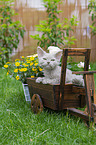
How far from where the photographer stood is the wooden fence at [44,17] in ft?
18.9

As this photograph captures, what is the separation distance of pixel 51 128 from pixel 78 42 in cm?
455

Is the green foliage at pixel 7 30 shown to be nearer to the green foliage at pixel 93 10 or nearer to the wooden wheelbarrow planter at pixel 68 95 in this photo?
the green foliage at pixel 93 10

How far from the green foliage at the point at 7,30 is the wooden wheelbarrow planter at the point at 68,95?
11.6ft

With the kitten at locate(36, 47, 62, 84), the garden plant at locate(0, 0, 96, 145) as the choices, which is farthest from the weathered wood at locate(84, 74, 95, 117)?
the kitten at locate(36, 47, 62, 84)

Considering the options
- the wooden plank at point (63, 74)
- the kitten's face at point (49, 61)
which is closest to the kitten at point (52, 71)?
the kitten's face at point (49, 61)

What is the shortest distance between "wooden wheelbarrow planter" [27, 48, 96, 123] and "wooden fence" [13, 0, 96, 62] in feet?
12.0

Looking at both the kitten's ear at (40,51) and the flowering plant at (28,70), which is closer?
the kitten's ear at (40,51)

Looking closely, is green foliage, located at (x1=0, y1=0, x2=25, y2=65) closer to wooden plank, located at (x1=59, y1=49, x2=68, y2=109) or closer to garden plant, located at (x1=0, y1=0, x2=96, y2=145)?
garden plant, located at (x1=0, y1=0, x2=96, y2=145)

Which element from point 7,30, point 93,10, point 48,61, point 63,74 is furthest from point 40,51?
point 93,10

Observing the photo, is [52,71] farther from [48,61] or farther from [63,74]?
[63,74]

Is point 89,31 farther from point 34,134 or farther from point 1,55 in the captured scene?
point 34,134

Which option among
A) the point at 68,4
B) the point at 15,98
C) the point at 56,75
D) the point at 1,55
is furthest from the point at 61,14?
the point at 56,75

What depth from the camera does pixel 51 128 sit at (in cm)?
171

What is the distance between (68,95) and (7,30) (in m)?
4.29
